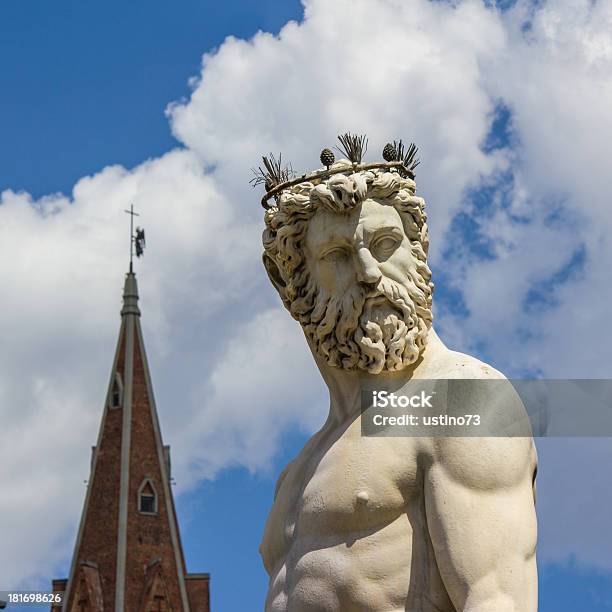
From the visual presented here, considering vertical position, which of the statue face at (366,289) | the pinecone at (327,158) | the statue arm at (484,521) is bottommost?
the statue arm at (484,521)

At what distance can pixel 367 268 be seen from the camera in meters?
6.07

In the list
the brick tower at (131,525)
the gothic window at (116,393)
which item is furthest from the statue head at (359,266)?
the gothic window at (116,393)

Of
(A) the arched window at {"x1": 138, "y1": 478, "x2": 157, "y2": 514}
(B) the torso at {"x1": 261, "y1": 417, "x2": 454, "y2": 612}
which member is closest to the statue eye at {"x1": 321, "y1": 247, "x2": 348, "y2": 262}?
(B) the torso at {"x1": 261, "y1": 417, "x2": 454, "y2": 612}

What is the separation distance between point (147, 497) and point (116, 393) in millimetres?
Answer: 5743

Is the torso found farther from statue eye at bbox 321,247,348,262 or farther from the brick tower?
the brick tower

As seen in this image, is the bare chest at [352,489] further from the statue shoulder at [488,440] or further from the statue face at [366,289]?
the statue face at [366,289]

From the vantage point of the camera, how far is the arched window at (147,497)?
86.0m

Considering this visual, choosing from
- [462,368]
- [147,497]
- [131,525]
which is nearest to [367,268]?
[462,368]

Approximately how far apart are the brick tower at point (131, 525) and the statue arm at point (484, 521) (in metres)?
78.8

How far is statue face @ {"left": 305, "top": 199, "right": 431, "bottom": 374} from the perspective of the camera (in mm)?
6086

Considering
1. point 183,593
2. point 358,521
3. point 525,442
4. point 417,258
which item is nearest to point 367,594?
point 358,521

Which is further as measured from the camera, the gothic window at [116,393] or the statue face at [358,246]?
the gothic window at [116,393]

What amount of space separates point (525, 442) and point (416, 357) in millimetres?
503

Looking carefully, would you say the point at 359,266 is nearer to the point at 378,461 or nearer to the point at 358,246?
the point at 358,246
